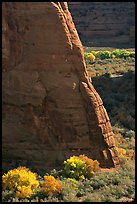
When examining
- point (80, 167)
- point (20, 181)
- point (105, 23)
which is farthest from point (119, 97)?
point (105, 23)

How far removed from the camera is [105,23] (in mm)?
69312

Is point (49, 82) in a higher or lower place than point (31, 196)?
higher

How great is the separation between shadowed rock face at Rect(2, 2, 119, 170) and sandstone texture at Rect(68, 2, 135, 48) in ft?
167

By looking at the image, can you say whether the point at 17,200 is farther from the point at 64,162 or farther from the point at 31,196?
the point at 64,162

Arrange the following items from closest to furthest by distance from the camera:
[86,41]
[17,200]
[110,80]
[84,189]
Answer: [17,200] → [84,189] → [110,80] → [86,41]

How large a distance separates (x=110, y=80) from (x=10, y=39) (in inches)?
919

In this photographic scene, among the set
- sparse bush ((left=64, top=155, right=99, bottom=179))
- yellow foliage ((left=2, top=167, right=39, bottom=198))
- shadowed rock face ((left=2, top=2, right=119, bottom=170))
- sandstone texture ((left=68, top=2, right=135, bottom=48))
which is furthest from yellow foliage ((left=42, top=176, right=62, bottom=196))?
sandstone texture ((left=68, top=2, right=135, bottom=48))

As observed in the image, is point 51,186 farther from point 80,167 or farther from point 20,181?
point 80,167

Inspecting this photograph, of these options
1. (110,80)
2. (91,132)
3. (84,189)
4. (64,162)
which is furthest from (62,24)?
(110,80)

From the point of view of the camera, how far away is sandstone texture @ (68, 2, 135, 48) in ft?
219

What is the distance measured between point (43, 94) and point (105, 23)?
188 ft

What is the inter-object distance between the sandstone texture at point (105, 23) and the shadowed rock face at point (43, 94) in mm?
50832

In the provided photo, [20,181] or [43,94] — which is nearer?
[20,181]

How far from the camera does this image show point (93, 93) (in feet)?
49.2
